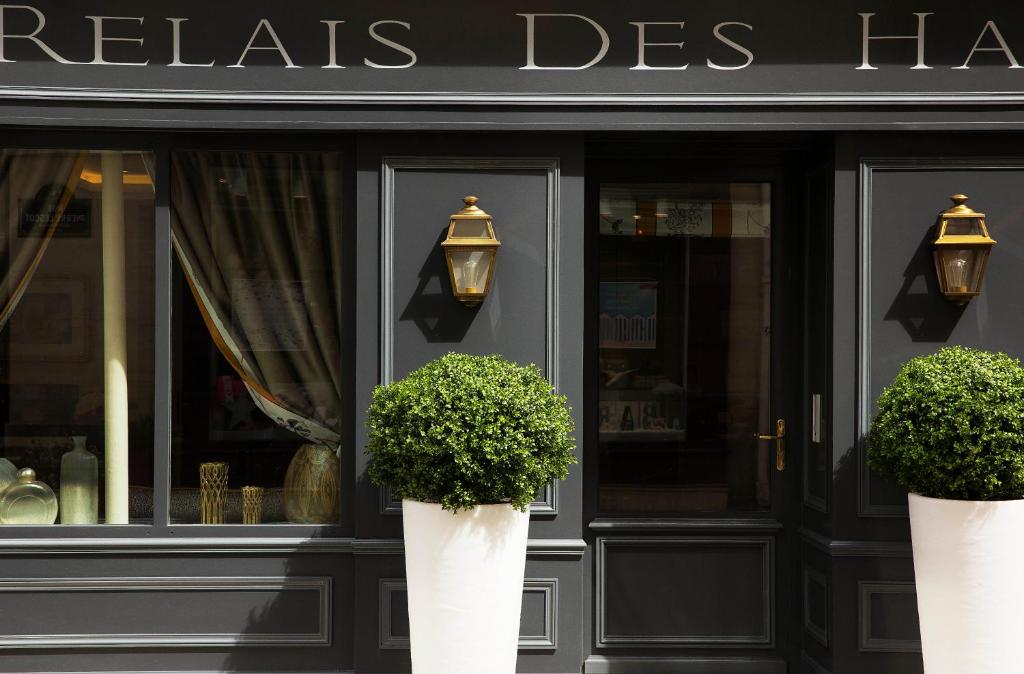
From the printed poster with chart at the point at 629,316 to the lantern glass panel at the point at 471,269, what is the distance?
0.83 metres

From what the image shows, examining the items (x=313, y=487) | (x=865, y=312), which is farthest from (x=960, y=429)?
(x=313, y=487)

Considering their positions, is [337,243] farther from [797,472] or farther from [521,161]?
[797,472]

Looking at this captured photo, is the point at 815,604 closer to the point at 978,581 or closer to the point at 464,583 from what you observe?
the point at 978,581

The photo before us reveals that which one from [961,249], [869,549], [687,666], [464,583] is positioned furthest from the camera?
[687,666]

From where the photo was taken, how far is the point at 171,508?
17.1 feet

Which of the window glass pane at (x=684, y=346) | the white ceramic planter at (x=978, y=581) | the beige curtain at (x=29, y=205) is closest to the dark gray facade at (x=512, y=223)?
the beige curtain at (x=29, y=205)

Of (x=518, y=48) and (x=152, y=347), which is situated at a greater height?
(x=518, y=48)

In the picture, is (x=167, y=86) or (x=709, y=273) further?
(x=709, y=273)

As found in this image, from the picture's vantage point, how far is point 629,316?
5.46 meters

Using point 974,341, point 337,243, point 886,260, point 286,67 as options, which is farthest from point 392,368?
point 974,341

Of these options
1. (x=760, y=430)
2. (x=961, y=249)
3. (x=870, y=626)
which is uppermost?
(x=961, y=249)

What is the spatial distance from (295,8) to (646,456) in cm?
301

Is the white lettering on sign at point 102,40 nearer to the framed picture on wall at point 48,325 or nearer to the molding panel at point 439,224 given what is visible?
the framed picture on wall at point 48,325

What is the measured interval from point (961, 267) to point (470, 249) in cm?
244
